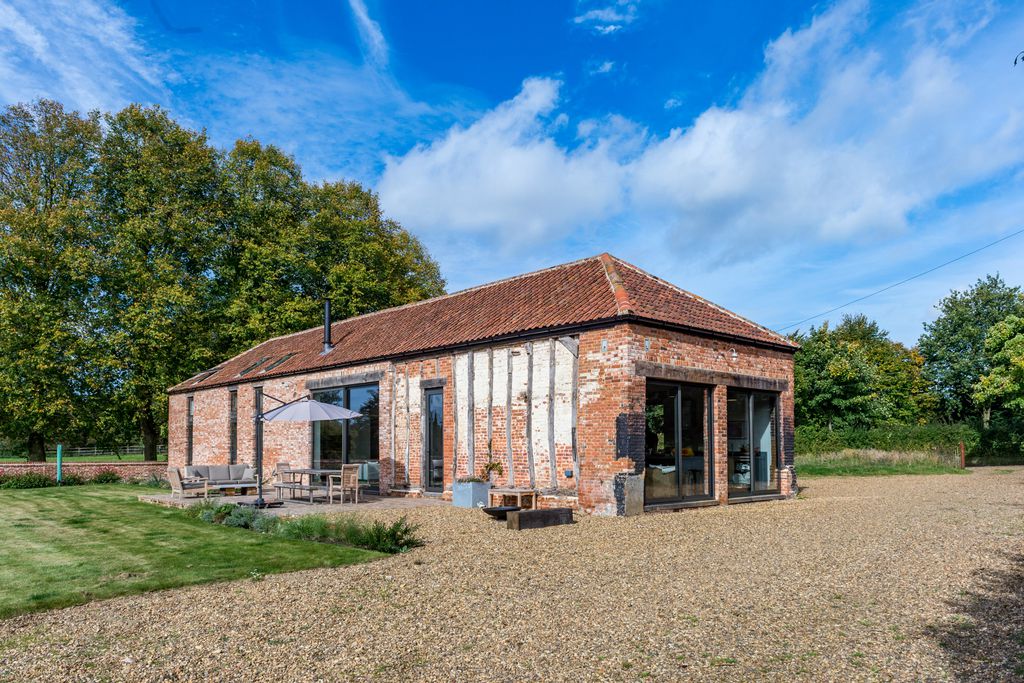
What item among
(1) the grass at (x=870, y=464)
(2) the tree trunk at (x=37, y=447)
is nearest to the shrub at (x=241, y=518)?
(1) the grass at (x=870, y=464)

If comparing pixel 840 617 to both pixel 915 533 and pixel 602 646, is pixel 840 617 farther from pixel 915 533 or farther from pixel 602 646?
pixel 915 533

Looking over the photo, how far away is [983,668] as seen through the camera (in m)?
4.67

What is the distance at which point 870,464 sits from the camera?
90.5 ft

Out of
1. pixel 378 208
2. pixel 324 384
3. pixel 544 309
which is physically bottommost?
pixel 324 384

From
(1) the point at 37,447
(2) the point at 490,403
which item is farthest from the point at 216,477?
(1) the point at 37,447

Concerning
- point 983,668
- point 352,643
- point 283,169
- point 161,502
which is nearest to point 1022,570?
point 983,668

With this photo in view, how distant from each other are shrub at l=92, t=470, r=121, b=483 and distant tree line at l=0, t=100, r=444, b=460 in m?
3.51

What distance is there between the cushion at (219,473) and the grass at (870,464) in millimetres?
18837

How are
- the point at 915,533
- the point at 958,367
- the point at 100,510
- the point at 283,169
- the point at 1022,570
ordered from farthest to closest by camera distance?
the point at 958,367 < the point at 283,169 < the point at 100,510 < the point at 915,533 < the point at 1022,570

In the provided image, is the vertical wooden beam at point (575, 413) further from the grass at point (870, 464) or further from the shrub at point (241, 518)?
the grass at point (870, 464)

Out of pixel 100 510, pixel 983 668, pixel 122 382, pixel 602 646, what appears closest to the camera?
pixel 983 668

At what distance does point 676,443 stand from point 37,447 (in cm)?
2642

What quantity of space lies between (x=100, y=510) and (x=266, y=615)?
10708 millimetres

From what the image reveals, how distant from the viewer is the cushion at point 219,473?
1894 cm
